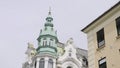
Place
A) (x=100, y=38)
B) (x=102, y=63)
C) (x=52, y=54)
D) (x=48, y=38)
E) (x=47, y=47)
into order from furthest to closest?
(x=48, y=38) → (x=47, y=47) → (x=52, y=54) → (x=100, y=38) → (x=102, y=63)

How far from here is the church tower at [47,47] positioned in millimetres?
53844

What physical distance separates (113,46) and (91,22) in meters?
4.28

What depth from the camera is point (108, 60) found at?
24734 millimetres

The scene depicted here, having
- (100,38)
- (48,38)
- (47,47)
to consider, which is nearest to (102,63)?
(100,38)

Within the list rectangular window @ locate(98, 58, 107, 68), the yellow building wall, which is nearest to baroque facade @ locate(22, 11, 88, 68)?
the yellow building wall

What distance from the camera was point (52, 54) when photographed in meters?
54.8

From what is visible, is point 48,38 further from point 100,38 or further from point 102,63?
point 102,63

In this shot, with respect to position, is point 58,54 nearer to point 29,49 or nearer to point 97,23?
point 29,49

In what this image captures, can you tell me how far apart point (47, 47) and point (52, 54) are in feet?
5.46

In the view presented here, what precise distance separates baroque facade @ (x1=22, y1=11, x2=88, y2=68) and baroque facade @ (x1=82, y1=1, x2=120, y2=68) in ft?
86.5

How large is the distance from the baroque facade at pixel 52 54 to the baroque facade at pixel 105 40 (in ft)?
86.5

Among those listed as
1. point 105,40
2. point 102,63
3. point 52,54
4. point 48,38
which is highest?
point 48,38

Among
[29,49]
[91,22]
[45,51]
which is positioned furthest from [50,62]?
[91,22]

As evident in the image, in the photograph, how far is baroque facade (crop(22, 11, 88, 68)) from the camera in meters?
54.2
